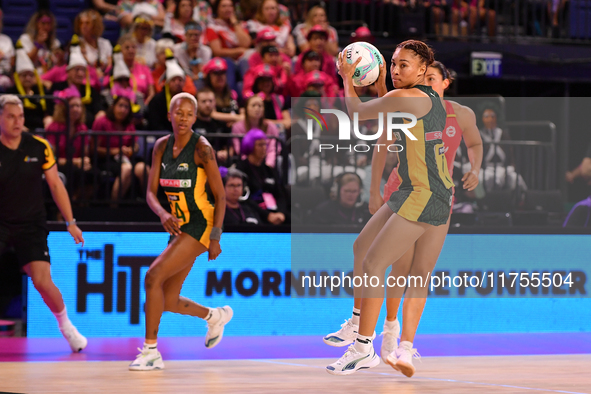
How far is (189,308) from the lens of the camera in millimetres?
6219

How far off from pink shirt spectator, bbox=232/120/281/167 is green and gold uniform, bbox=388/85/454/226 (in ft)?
11.5

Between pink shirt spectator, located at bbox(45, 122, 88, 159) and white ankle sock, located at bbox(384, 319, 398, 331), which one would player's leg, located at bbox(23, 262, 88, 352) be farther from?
white ankle sock, located at bbox(384, 319, 398, 331)

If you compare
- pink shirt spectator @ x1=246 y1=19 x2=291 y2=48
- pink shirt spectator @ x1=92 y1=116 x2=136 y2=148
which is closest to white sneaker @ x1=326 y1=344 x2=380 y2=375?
pink shirt spectator @ x1=92 y1=116 x2=136 y2=148

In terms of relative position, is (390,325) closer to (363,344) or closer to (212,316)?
(363,344)

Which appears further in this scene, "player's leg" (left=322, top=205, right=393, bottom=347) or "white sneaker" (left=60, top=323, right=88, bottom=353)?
"white sneaker" (left=60, top=323, right=88, bottom=353)

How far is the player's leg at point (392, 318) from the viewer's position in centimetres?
535

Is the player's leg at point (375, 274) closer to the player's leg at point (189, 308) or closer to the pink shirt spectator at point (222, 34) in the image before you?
the player's leg at point (189, 308)

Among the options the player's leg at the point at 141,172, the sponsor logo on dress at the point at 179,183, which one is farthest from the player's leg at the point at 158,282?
the player's leg at the point at 141,172

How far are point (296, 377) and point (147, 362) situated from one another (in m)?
1.11

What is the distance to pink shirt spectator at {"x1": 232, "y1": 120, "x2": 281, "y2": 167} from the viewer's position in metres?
8.50

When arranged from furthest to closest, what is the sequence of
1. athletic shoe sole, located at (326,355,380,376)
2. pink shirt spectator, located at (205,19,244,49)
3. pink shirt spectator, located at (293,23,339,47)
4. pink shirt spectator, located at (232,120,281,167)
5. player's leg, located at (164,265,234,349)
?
pink shirt spectator, located at (293,23,339,47) < pink shirt spectator, located at (205,19,244,49) < pink shirt spectator, located at (232,120,281,167) < player's leg, located at (164,265,234,349) < athletic shoe sole, located at (326,355,380,376)

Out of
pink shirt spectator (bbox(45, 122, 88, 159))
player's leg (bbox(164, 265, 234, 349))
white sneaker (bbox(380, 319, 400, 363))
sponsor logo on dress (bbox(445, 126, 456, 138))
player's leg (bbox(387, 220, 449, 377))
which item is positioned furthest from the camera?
pink shirt spectator (bbox(45, 122, 88, 159))

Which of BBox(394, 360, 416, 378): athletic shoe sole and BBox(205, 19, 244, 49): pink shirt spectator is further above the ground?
BBox(205, 19, 244, 49): pink shirt spectator

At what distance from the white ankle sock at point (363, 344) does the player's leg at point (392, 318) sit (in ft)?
1.39
